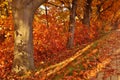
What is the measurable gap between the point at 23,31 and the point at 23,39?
33 cm

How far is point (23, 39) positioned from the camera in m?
10.7

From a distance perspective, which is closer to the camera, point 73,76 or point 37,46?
→ point 73,76

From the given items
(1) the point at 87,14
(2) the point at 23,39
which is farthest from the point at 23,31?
(1) the point at 87,14

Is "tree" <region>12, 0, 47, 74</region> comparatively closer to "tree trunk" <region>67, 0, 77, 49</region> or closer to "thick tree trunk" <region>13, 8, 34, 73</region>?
"thick tree trunk" <region>13, 8, 34, 73</region>

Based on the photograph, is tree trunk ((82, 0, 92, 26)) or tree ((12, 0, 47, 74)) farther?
tree trunk ((82, 0, 92, 26))

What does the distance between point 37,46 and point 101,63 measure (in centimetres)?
967

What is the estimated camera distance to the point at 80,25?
25.2m

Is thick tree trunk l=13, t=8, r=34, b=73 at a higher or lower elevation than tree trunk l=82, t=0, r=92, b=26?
lower

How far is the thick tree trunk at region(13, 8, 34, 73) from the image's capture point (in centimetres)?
1054

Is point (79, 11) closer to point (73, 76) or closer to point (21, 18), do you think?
point (21, 18)

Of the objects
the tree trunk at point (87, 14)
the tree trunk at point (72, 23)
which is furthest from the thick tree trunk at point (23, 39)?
the tree trunk at point (87, 14)

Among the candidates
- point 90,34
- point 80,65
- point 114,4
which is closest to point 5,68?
point 80,65

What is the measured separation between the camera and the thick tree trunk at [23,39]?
10539 mm

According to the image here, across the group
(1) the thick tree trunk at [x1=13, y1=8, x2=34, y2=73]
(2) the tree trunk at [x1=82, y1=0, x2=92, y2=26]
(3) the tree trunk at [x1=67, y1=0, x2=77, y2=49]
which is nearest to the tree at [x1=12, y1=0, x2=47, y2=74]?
(1) the thick tree trunk at [x1=13, y1=8, x2=34, y2=73]
